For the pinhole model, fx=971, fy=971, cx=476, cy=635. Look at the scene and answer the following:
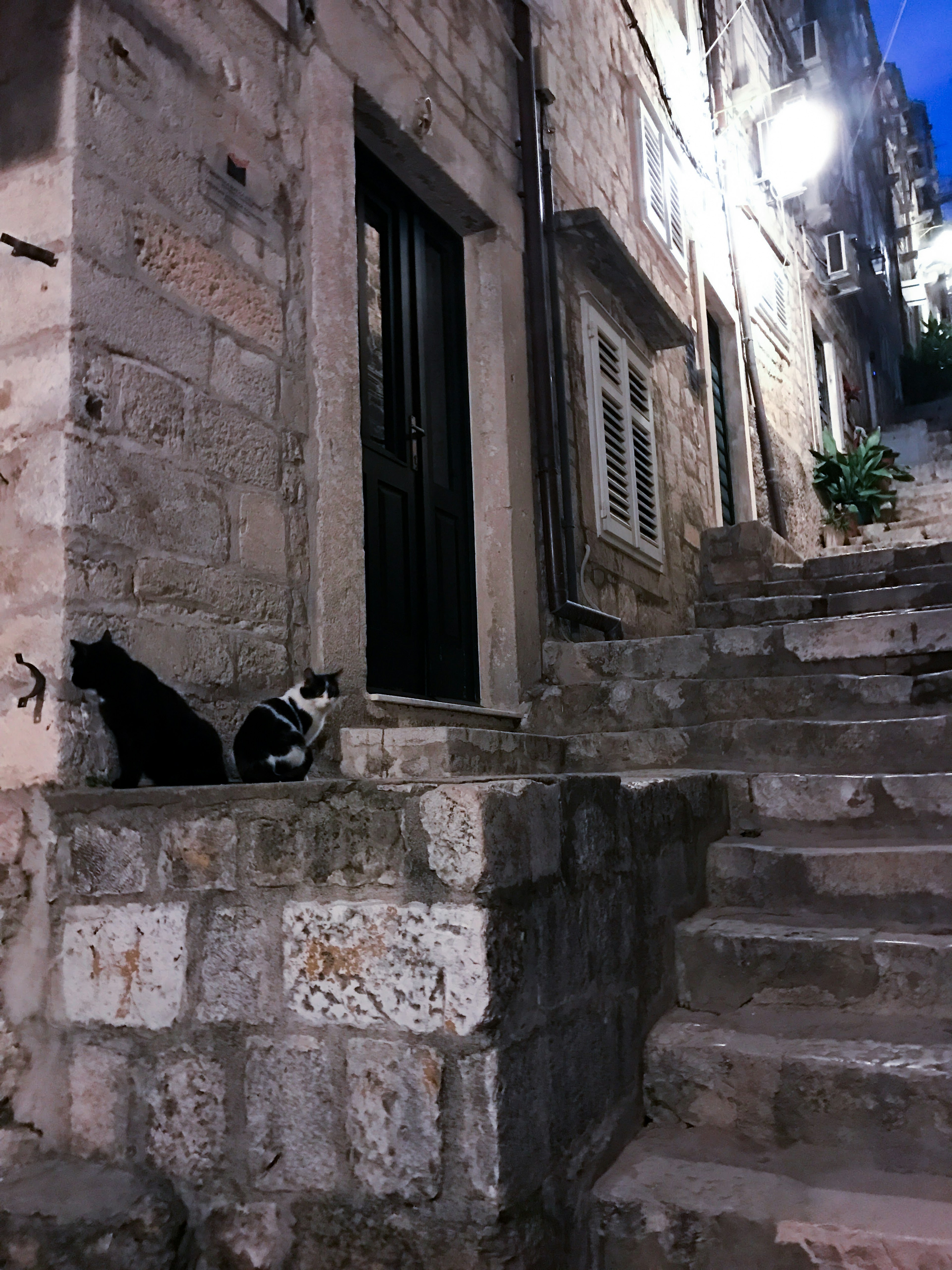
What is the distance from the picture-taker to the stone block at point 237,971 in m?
1.86

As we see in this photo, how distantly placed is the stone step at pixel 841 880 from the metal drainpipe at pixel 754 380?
670 cm

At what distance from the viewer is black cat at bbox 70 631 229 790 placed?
2.13m

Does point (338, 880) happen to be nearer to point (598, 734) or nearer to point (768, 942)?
point (768, 942)

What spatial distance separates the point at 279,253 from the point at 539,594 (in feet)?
6.94

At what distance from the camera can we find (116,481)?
7.58 ft

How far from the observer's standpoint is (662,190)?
281 inches

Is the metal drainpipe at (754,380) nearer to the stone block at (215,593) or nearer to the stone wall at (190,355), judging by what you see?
the stone wall at (190,355)

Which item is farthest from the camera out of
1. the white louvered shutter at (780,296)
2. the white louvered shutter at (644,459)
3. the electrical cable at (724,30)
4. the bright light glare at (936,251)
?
the bright light glare at (936,251)

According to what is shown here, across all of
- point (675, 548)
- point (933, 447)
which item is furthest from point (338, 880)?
point (933, 447)

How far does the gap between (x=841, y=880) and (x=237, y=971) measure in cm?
172

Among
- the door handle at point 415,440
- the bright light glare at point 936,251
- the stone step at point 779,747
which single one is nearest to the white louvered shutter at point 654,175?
the door handle at point 415,440

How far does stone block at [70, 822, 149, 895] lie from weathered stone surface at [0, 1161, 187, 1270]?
0.54m

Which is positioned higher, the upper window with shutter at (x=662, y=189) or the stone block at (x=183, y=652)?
the upper window with shutter at (x=662, y=189)

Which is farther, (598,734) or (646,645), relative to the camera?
(646,645)
